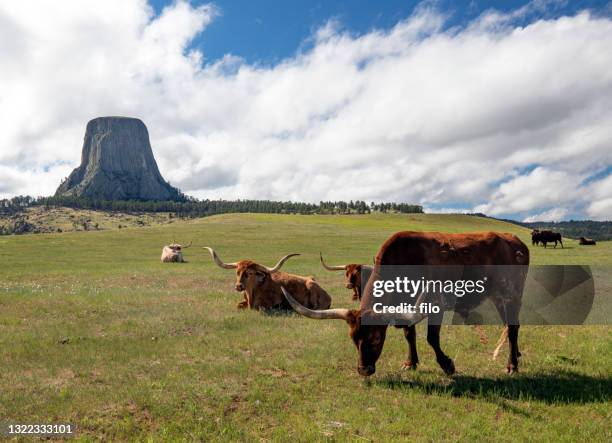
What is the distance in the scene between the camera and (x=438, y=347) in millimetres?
8062

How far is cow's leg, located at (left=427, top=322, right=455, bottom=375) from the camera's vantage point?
8062mm

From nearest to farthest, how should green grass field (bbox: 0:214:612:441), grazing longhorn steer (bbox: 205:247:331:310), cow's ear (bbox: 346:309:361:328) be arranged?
1. green grass field (bbox: 0:214:612:441)
2. cow's ear (bbox: 346:309:361:328)
3. grazing longhorn steer (bbox: 205:247:331:310)

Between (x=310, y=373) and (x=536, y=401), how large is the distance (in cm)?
420

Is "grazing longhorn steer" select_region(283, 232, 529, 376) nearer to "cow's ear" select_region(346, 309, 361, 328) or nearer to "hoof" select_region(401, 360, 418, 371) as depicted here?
"cow's ear" select_region(346, 309, 361, 328)

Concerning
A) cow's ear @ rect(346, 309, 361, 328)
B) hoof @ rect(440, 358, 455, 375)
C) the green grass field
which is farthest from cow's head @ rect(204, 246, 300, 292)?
hoof @ rect(440, 358, 455, 375)

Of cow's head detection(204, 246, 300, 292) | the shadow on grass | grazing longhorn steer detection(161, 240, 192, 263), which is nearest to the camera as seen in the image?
the shadow on grass

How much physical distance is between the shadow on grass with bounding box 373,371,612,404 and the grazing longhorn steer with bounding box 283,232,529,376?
0.51 m

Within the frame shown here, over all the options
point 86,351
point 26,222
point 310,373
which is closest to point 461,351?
point 310,373

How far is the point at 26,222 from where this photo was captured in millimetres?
169500

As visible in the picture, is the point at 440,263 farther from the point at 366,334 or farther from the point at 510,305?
the point at 366,334

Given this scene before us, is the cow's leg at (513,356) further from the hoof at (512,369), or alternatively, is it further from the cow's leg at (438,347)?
the cow's leg at (438,347)

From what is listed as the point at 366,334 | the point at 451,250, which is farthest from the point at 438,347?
the point at 451,250

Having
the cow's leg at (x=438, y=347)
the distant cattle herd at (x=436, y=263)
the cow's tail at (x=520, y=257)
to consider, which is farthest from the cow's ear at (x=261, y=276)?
the cow's tail at (x=520, y=257)

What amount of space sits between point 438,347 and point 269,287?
7921 mm
